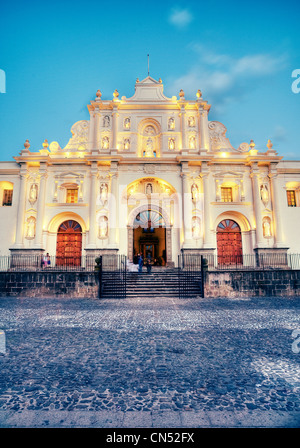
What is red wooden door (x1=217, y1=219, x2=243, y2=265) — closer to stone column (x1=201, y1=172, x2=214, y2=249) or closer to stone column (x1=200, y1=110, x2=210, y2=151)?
stone column (x1=201, y1=172, x2=214, y2=249)

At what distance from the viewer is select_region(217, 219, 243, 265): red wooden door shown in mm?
20438

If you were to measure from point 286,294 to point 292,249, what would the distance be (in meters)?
8.29

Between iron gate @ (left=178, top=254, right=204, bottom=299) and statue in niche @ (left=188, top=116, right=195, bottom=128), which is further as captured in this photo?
statue in niche @ (left=188, top=116, right=195, bottom=128)

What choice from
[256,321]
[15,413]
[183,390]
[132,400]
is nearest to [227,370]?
[183,390]

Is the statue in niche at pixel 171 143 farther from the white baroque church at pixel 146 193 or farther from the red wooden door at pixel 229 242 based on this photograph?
the red wooden door at pixel 229 242

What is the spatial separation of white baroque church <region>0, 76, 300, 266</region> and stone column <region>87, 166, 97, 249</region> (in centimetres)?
8

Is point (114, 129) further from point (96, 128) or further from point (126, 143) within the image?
point (96, 128)

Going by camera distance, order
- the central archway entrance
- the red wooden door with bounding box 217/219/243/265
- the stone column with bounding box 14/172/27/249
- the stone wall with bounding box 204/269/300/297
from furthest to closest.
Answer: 1. the central archway entrance
2. the red wooden door with bounding box 217/219/243/265
3. the stone column with bounding box 14/172/27/249
4. the stone wall with bounding box 204/269/300/297

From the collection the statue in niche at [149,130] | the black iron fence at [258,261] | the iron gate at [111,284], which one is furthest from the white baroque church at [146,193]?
the iron gate at [111,284]

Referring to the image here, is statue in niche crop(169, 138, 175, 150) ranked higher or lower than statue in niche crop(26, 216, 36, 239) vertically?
higher

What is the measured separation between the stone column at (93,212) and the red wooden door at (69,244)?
164cm

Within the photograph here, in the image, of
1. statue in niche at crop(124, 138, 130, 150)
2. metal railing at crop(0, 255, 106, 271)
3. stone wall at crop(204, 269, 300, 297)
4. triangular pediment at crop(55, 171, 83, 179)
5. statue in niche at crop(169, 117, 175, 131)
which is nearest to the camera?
stone wall at crop(204, 269, 300, 297)

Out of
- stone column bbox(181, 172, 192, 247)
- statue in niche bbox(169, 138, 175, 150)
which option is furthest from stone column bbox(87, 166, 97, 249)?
stone column bbox(181, 172, 192, 247)

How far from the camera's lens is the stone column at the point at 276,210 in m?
19.5
